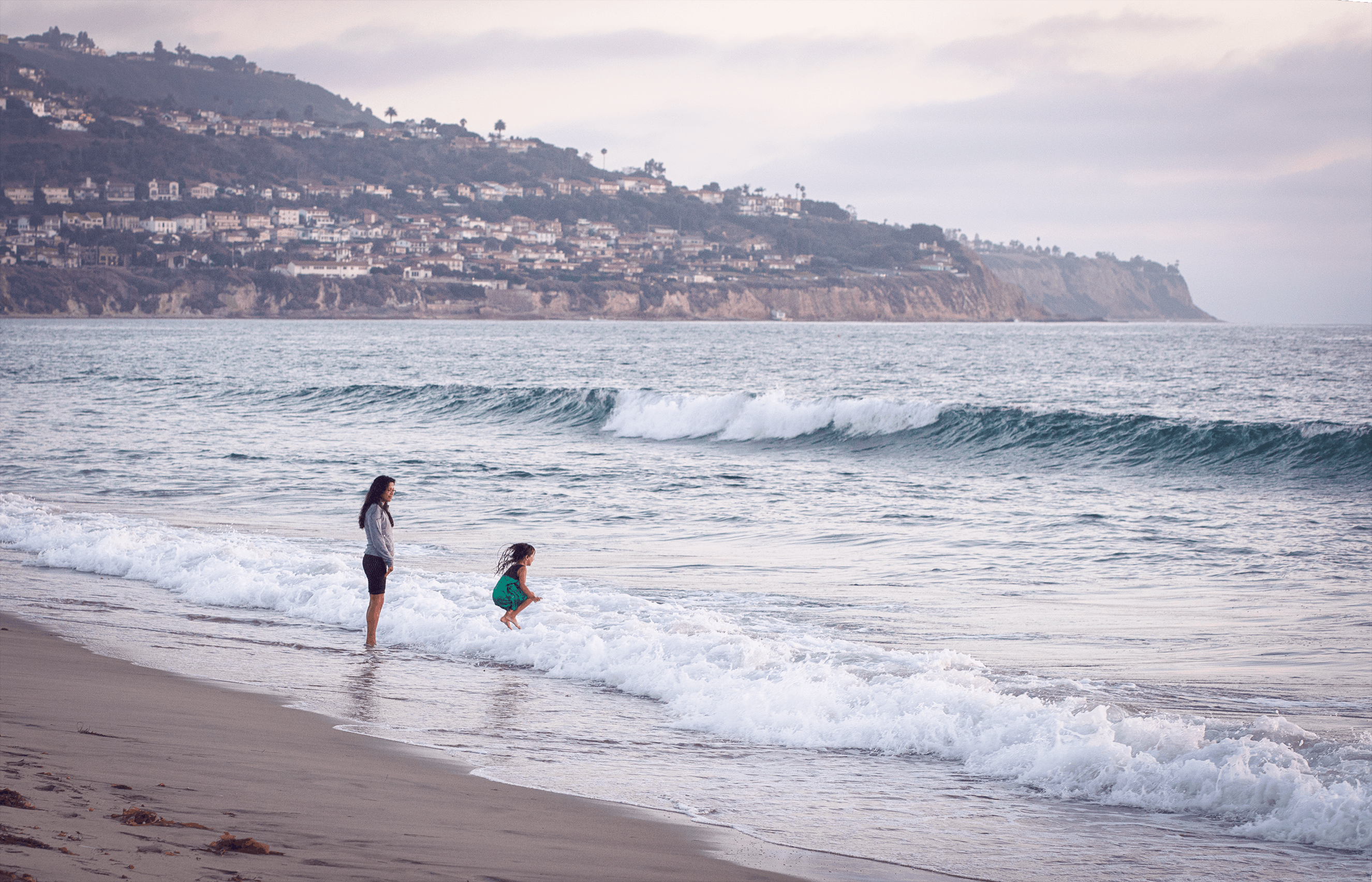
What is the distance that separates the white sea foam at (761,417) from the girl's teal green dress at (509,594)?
1777cm

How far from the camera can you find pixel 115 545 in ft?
36.7

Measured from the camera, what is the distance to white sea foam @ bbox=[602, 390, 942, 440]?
83.7 feet

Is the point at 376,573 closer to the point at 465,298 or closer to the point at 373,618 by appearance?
the point at 373,618

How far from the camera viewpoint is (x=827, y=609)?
9.01 m

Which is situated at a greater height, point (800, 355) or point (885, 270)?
point (885, 270)

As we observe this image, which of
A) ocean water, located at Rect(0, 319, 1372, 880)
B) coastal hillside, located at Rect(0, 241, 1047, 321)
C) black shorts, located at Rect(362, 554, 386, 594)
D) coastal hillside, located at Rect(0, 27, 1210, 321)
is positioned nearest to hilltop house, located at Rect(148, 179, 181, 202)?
coastal hillside, located at Rect(0, 27, 1210, 321)

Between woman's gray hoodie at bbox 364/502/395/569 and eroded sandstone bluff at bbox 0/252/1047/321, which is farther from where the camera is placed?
eroded sandstone bluff at bbox 0/252/1047/321

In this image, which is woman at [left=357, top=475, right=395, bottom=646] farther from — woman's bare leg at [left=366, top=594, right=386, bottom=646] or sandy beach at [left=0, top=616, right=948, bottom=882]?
sandy beach at [left=0, top=616, right=948, bottom=882]

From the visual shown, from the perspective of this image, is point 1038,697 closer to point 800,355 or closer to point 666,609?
point 666,609

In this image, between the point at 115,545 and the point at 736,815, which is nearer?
the point at 736,815

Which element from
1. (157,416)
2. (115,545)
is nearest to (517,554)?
(115,545)

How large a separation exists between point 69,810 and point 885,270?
192 m

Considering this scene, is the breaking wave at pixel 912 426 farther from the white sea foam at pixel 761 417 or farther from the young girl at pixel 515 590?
the young girl at pixel 515 590

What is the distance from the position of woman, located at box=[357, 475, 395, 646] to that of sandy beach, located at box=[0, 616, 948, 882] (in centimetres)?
218
